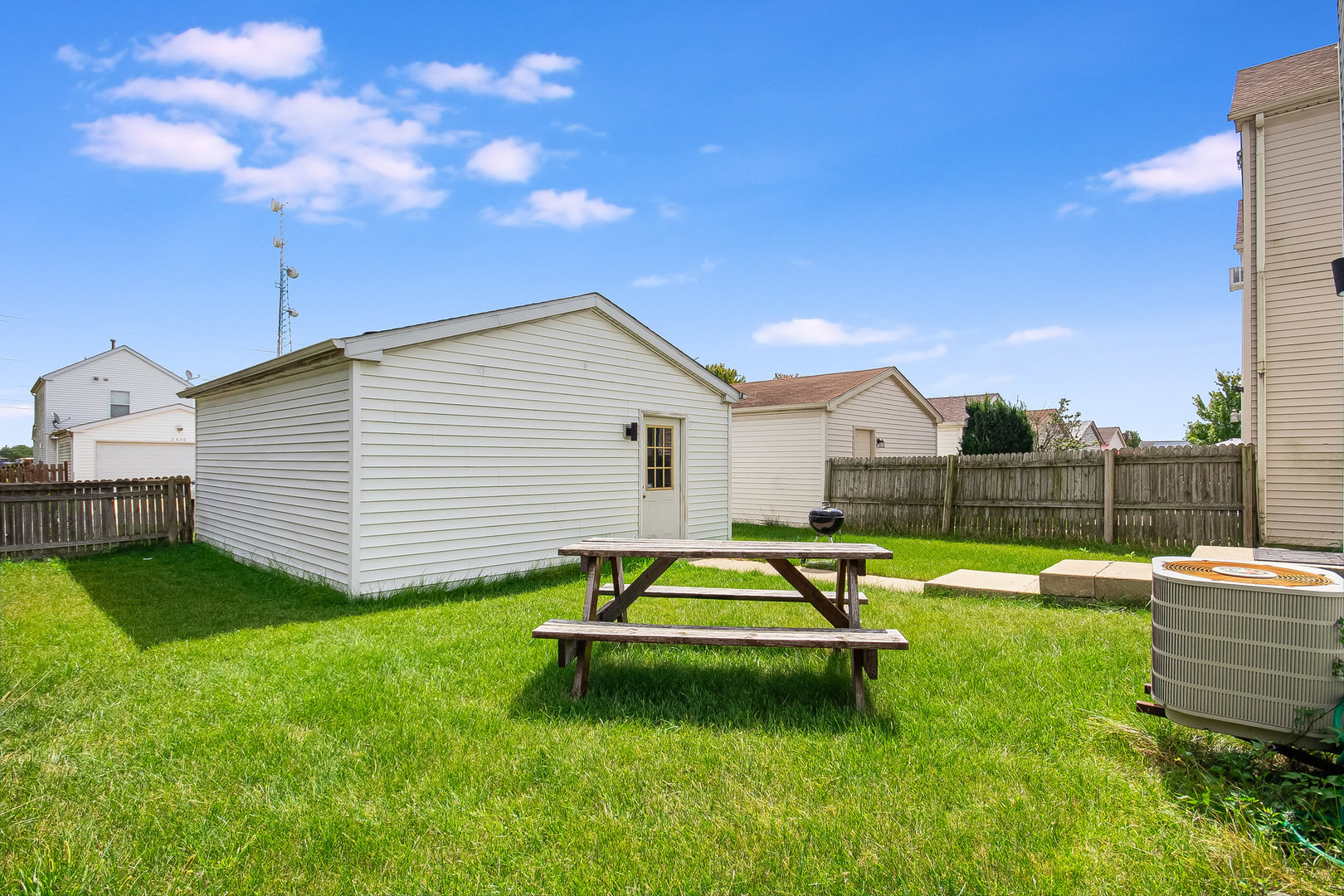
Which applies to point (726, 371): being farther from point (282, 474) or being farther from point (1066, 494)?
point (282, 474)

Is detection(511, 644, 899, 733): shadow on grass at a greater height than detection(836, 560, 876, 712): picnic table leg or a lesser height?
lesser

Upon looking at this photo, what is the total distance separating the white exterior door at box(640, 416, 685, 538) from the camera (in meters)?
10.1

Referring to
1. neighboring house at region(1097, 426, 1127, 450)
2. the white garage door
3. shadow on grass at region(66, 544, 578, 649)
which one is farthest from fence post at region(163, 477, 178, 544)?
neighboring house at region(1097, 426, 1127, 450)

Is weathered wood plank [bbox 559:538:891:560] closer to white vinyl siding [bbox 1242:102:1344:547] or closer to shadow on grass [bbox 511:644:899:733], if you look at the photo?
shadow on grass [bbox 511:644:899:733]

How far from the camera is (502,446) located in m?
8.04

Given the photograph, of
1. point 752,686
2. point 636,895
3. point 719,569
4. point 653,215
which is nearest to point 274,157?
point 653,215

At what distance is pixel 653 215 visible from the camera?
12.5 m

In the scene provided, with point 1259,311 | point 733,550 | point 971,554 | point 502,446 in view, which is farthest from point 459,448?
point 1259,311

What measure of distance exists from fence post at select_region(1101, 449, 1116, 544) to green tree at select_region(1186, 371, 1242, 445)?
2477 centimetres

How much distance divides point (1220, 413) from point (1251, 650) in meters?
37.8

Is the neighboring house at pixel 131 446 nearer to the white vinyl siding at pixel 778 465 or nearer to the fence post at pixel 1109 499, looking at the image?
the white vinyl siding at pixel 778 465

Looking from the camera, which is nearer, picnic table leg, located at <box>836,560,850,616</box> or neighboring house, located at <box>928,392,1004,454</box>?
picnic table leg, located at <box>836,560,850,616</box>

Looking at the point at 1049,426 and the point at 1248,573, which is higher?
the point at 1049,426

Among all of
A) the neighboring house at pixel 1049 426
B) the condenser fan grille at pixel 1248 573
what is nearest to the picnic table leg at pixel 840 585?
the condenser fan grille at pixel 1248 573
